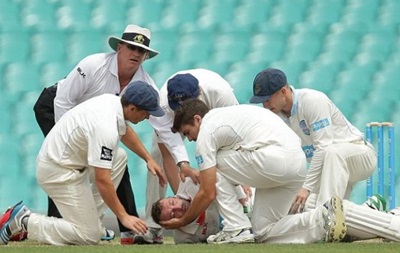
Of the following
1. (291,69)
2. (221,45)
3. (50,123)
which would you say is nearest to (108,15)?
(221,45)

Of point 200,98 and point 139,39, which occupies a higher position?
point 139,39

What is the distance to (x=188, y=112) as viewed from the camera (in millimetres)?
6191

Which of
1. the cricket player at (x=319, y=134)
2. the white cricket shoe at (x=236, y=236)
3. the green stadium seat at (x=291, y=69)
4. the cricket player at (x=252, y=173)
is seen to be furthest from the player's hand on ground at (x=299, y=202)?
the green stadium seat at (x=291, y=69)

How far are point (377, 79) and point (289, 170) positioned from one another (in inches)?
100

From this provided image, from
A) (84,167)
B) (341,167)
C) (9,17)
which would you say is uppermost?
(9,17)

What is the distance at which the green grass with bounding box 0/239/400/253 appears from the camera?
18.6 ft

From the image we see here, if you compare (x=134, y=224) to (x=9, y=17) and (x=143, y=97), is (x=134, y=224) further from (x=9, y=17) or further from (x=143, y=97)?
(x=9, y=17)

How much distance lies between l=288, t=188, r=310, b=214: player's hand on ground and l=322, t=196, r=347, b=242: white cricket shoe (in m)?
0.50

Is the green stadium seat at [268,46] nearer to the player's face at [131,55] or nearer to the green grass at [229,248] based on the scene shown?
the player's face at [131,55]

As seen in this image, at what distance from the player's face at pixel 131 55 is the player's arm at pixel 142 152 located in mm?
380

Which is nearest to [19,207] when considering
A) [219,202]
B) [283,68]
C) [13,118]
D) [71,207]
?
[71,207]

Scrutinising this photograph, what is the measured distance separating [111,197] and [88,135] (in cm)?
32

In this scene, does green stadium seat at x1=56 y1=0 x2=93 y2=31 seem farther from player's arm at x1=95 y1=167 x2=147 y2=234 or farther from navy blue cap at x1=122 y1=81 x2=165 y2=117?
player's arm at x1=95 y1=167 x2=147 y2=234

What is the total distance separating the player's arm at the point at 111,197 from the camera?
602cm
